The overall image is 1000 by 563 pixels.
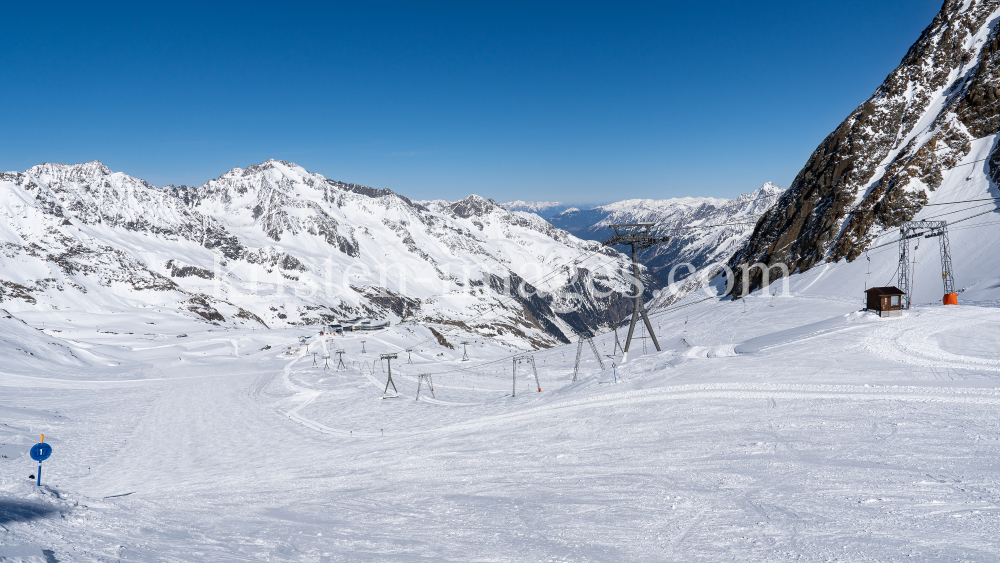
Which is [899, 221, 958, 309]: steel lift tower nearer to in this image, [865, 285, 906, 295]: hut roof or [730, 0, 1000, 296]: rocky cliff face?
[865, 285, 906, 295]: hut roof

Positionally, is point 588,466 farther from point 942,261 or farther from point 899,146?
point 899,146

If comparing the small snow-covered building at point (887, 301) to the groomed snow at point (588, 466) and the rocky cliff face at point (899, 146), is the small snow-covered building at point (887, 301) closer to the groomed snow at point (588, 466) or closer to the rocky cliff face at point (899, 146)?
the groomed snow at point (588, 466)

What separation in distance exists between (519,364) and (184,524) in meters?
50.5

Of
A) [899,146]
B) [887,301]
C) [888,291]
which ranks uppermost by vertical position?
[899,146]

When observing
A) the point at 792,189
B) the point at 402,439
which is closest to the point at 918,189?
the point at 792,189

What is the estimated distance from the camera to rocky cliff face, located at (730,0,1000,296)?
3270 inches

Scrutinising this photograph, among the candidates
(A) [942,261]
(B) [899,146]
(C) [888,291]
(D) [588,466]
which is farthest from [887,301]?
(B) [899,146]

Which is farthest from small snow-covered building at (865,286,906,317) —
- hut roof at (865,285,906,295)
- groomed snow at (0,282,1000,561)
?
groomed snow at (0,282,1000,561)

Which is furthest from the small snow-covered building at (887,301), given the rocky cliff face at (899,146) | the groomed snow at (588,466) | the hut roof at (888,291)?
the rocky cliff face at (899,146)

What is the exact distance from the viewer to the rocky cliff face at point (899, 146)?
8306 centimetres

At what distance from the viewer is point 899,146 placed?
9619 centimetres

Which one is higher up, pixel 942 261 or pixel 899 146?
pixel 899 146

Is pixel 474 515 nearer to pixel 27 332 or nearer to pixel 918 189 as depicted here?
pixel 27 332

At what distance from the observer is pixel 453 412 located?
32.6 m
